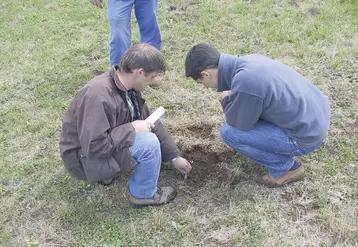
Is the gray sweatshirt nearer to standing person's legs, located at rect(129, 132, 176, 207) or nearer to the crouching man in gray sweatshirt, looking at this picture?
the crouching man in gray sweatshirt

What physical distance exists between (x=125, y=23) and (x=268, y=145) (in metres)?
2.04

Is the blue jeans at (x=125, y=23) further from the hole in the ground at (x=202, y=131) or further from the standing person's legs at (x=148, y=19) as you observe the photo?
the hole in the ground at (x=202, y=131)

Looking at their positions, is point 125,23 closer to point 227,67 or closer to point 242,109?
point 227,67

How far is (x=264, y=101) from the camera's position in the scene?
103 inches

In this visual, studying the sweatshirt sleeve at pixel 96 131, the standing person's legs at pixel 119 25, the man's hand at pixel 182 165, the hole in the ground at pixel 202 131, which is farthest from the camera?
the standing person's legs at pixel 119 25

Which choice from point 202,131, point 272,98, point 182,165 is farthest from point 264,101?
point 202,131

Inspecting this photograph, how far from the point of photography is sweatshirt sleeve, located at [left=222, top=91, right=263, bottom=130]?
2596 mm

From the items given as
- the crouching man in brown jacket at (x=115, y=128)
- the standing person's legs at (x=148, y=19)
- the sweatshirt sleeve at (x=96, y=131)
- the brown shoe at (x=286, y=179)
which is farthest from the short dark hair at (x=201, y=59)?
the standing person's legs at (x=148, y=19)

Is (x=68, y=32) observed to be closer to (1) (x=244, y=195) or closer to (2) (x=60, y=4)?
(2) (x=60, y=4)

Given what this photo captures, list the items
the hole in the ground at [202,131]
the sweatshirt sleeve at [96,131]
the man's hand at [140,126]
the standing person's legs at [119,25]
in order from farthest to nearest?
the standing person's legs at [119,25]
the hole in the ground at [202,131]
the man's hand at [140,126]
the sweatshirt sleeve at [96,131]

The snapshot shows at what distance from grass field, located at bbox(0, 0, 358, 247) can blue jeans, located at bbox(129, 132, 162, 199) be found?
0.52 ft

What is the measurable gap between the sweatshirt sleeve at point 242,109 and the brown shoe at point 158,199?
700 mm

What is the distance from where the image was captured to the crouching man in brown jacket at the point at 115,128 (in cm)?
255

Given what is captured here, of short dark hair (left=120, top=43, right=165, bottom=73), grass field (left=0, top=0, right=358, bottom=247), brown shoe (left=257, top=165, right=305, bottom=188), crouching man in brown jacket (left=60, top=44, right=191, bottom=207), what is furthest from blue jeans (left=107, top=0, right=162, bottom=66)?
brown shoe (left=257, top=165, right=305, bottom=188)
